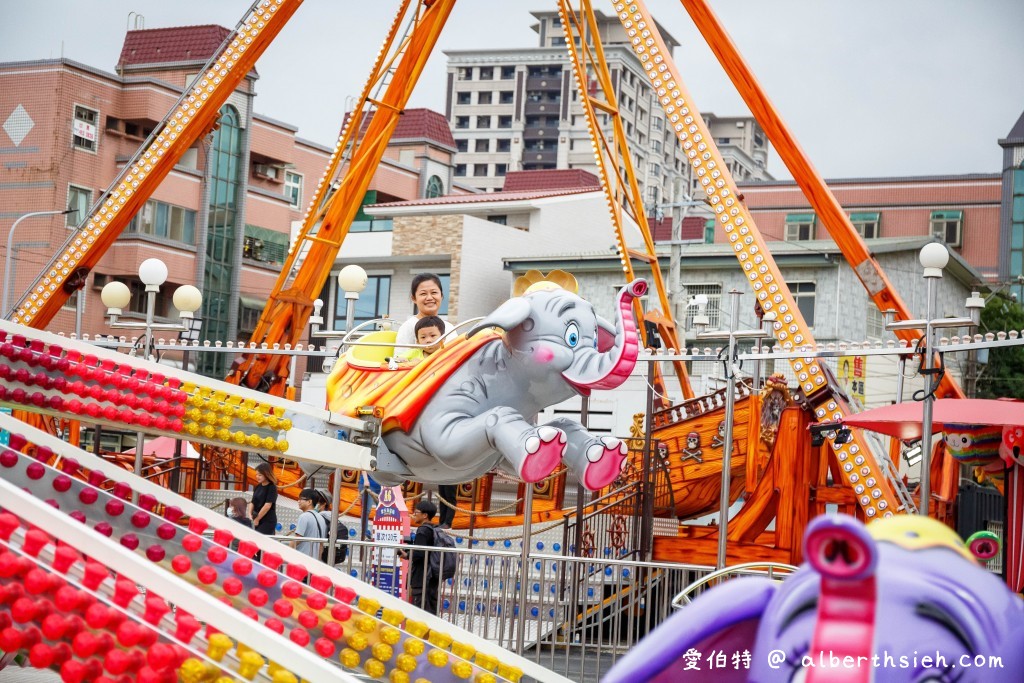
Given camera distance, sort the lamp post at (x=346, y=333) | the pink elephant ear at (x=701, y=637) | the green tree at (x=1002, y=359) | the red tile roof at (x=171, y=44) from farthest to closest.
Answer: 1. the red tile roof at (x=171, y=44)
2. the green tree at (x=1002, y=359)
3. the lamp post at (x=346, y=333)
4. the pink elephant ear at (x=701, y=637)

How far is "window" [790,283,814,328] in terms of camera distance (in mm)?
26969

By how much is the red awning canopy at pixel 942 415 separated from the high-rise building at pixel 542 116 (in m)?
58.3

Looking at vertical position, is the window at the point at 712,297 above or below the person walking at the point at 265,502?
above

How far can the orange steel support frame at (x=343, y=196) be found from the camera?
12.9m

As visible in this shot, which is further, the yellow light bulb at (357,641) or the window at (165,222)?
the window at (165,222)

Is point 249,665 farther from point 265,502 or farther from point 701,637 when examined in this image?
point 265,502

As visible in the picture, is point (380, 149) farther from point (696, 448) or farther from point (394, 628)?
point (394, 628)

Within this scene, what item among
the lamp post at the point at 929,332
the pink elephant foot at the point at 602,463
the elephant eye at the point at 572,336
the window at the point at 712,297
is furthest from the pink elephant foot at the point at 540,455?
the window at the point at 712,297

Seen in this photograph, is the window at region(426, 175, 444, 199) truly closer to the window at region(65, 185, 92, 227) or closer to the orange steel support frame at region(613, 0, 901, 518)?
the window at region(65, 185, 92, 227)

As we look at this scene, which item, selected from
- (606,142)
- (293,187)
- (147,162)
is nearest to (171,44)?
(293,187)

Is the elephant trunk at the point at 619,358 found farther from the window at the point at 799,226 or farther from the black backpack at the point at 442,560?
the window at the point at 799,226

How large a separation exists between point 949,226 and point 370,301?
1693 cm

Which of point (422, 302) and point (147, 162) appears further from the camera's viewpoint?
point (147, 162)

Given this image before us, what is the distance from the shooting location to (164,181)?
3344 centimetres
